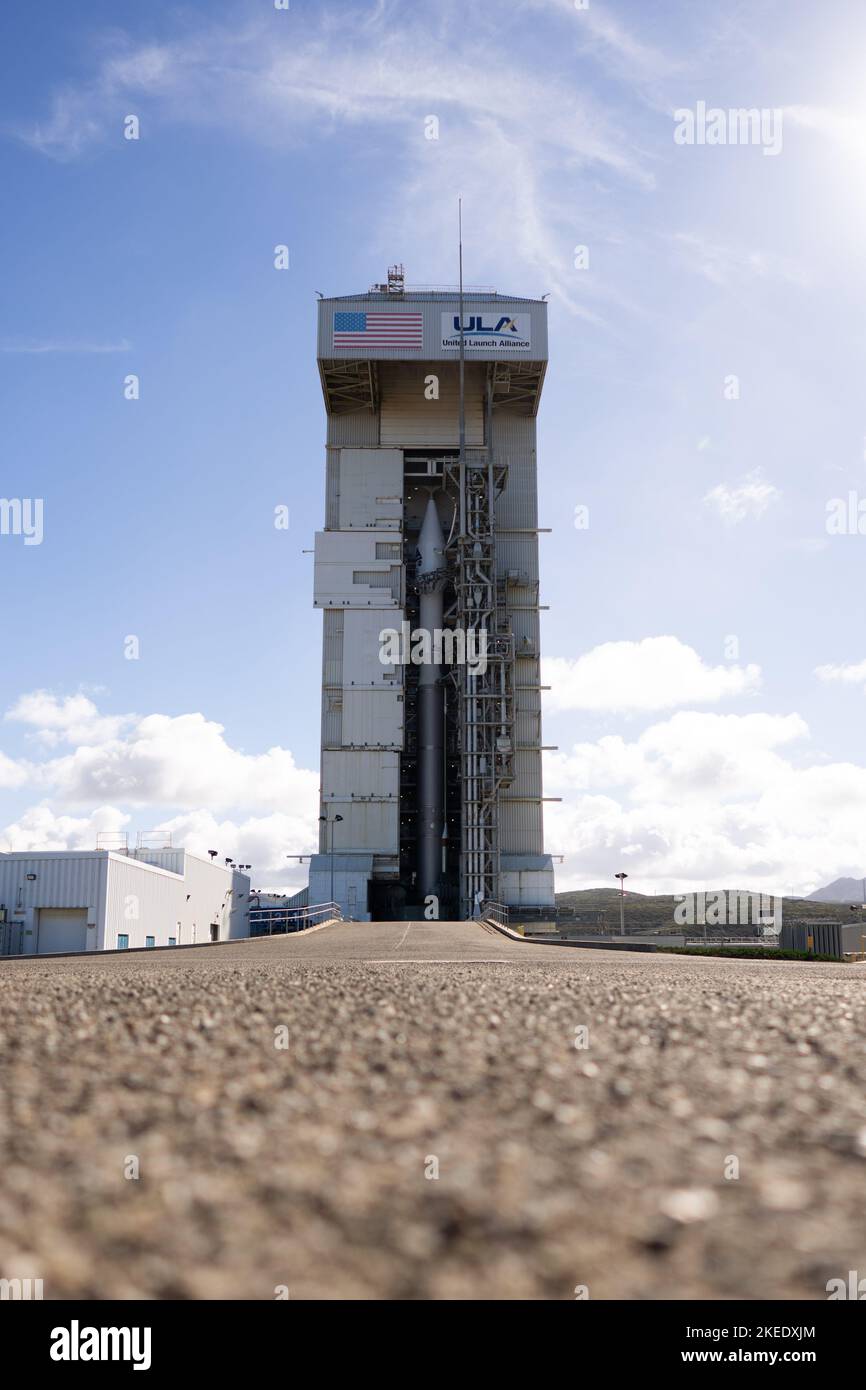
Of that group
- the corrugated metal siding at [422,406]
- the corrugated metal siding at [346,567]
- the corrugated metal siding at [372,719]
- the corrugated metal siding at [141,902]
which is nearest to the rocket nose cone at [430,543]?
the corrugated metal siding at [346,567]

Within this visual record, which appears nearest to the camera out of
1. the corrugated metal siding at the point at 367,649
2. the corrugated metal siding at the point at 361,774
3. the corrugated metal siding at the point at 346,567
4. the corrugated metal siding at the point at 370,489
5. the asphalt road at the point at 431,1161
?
the asphalt road at the point at 431,1161

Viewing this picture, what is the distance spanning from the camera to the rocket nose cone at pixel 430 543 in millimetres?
39356

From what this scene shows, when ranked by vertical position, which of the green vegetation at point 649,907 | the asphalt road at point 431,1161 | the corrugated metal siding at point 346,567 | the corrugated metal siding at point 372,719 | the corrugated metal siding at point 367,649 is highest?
the corrugated metal siding at point 346,567

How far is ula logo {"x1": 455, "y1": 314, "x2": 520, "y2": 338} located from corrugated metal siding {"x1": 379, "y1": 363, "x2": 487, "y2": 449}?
1.51 m

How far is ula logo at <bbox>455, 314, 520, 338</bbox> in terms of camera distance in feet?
133

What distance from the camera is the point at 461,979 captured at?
3.76 m

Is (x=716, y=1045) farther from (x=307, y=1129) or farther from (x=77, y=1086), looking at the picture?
(x=77, y=1086)

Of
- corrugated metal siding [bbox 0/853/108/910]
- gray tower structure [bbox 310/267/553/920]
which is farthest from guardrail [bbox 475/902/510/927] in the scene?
corrugated metal siding [bbox 0/853/108/910]

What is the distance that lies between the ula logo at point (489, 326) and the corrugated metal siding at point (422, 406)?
151cm
